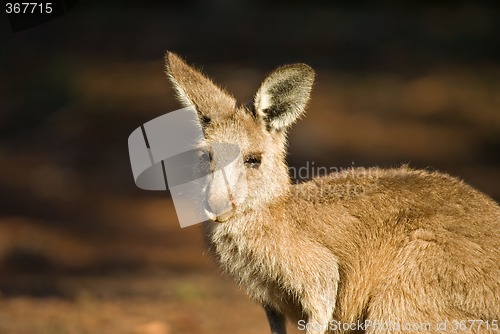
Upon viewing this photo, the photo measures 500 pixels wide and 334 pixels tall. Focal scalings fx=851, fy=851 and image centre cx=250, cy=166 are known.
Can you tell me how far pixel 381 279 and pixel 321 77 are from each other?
616 cm

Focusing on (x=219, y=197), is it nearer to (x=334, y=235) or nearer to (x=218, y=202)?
Result: (x=218, y=202)

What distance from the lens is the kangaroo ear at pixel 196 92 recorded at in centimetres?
505

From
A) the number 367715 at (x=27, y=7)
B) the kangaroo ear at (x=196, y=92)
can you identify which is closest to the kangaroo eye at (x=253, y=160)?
the kangaroo ear at (x=196, y=92)

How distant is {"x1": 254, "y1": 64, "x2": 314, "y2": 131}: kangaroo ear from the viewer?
4.91m

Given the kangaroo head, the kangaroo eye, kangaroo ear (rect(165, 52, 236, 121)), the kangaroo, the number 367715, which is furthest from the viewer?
the number 367715

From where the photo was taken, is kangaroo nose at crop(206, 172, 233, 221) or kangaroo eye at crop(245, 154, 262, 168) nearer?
kangaroo nose at crop(206, 172, 233, 221)

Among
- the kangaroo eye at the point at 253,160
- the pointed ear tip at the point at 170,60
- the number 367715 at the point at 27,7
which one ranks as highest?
the number 367715 at the point at 27,7

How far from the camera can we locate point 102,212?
986 cm

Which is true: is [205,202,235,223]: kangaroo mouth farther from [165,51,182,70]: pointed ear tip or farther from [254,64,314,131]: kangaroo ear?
[165,51,182,70]: pointed ear tip

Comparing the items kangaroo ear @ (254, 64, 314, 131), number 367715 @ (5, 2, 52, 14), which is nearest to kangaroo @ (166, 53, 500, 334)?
kangaroo ear @ (254, 64, 314, 131)

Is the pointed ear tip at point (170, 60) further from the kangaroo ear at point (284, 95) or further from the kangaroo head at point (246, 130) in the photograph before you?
the kangaroo ear at point (284, 95)

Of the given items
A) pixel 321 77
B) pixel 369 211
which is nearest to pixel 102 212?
pixel 321 77

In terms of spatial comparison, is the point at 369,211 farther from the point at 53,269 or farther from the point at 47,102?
the point at 47,102

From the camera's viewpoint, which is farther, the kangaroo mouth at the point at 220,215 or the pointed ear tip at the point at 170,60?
the pointed ear tip at the point at 170,60
